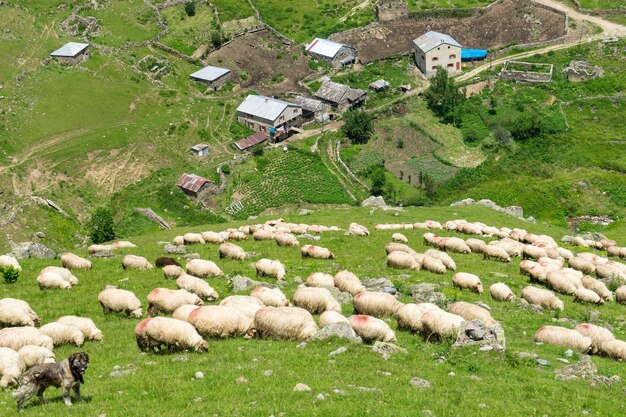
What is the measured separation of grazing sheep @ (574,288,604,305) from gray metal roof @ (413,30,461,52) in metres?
80.2

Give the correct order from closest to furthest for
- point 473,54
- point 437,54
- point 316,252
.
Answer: point 316,252 < point 437,54 < point 473,54

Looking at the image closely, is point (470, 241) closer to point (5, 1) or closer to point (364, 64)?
point (364, 64)

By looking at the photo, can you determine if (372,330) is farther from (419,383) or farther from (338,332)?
(419,383)

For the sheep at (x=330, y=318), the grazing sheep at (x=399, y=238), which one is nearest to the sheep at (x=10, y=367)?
the sheep at (x=330, y=318)

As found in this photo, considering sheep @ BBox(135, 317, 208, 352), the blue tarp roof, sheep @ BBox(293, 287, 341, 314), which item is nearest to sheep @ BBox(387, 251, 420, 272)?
sheep @ BBox(293, 287, 341, 314)

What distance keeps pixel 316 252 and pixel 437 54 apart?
253 feet

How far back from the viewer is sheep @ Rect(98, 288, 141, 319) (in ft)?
101

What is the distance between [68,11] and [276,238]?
9080 cm

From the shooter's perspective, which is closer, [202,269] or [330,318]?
[330,318]

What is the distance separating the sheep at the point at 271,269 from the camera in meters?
38.6

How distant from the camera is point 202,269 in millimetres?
38188

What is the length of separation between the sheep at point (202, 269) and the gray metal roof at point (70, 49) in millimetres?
77498

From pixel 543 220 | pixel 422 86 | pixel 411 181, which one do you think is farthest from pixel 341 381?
pixel 422 86

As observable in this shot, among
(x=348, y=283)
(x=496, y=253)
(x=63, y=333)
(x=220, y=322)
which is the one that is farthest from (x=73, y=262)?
(x=496, y=253)
